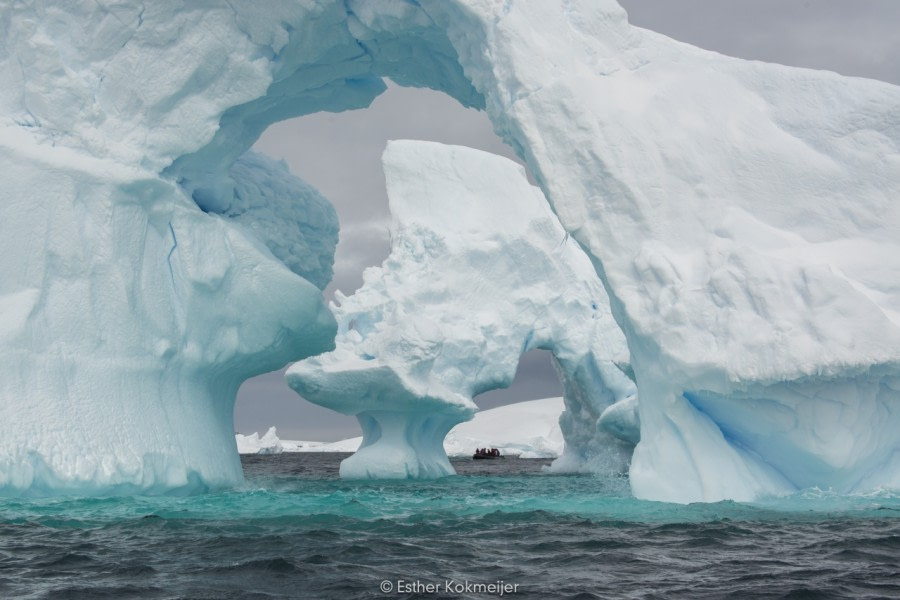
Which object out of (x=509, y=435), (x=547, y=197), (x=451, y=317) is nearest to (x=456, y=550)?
(x=547, y=197)

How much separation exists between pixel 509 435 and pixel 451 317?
24.0 m

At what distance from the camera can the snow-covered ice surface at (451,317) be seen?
18.9 m

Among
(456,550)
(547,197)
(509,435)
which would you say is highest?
(547,197)

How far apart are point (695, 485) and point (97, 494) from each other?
243 inches

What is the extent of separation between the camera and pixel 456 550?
6.46 metres

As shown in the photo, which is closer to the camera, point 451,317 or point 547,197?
point 547,197

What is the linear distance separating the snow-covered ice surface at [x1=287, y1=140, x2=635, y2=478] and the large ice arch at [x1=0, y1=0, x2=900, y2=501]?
20.0 ft

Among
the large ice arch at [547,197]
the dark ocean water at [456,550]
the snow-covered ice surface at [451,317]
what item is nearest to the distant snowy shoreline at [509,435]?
the snow-covered ice surface at [451,317]

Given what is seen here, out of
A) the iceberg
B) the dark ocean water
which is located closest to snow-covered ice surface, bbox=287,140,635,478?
the dark ocean water

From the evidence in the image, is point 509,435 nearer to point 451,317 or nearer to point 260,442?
point 260,442

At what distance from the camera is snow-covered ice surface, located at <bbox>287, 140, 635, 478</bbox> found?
18906mm

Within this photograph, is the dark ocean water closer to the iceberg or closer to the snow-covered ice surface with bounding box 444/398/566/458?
the snow-covered ice surface with bounding box 444/398/566/458

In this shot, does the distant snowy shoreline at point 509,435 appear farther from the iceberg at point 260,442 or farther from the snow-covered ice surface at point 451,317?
the snow-covered ice surface at point 451,317

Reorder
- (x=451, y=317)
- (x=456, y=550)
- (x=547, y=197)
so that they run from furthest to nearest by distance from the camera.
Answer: (x=451, y=317) < (x=547, y=197) < (x=456, y=550)
